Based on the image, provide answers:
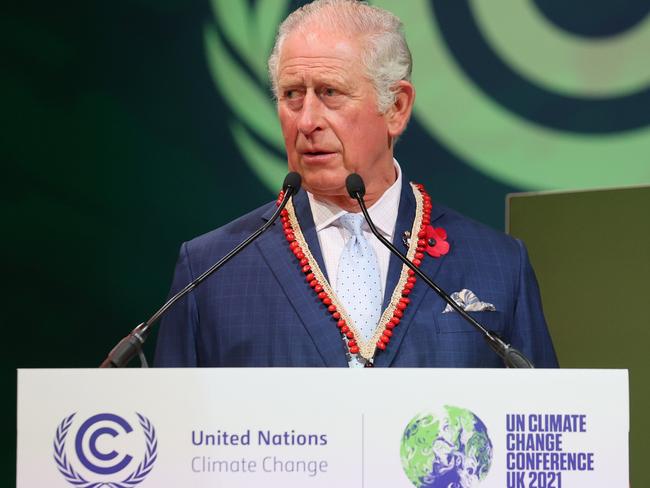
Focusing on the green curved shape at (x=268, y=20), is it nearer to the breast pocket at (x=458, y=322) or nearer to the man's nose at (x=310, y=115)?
the man's nose at (x=310, y=115)

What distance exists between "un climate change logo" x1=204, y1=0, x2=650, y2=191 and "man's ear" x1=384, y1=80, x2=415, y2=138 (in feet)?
2.99

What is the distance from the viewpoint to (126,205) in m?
3.32

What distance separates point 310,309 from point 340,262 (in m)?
0.13

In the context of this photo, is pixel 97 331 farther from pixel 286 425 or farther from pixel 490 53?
pixel 286 425

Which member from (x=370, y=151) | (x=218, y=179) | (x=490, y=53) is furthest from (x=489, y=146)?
(x=370, y=151)

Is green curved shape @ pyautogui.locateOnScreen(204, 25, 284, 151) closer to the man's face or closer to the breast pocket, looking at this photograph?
the man's face

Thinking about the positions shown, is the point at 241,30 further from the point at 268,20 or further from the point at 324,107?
the point at 324,107

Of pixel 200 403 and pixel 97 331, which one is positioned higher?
pixel 97 331

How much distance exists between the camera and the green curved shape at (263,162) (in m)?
3.28

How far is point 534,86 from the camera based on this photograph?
3160 millimetres

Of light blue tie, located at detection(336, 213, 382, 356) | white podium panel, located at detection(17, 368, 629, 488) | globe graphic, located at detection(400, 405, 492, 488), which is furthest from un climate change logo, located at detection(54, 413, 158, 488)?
light blue tie, located at detection(336, 213, 382, 356)

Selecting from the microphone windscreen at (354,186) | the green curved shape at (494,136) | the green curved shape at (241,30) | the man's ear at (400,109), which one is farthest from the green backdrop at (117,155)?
the microphone windscreen at (354,186)

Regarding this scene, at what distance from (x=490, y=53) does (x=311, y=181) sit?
1252 mm

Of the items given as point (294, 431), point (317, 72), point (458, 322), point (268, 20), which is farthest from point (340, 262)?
point (268, 20)
